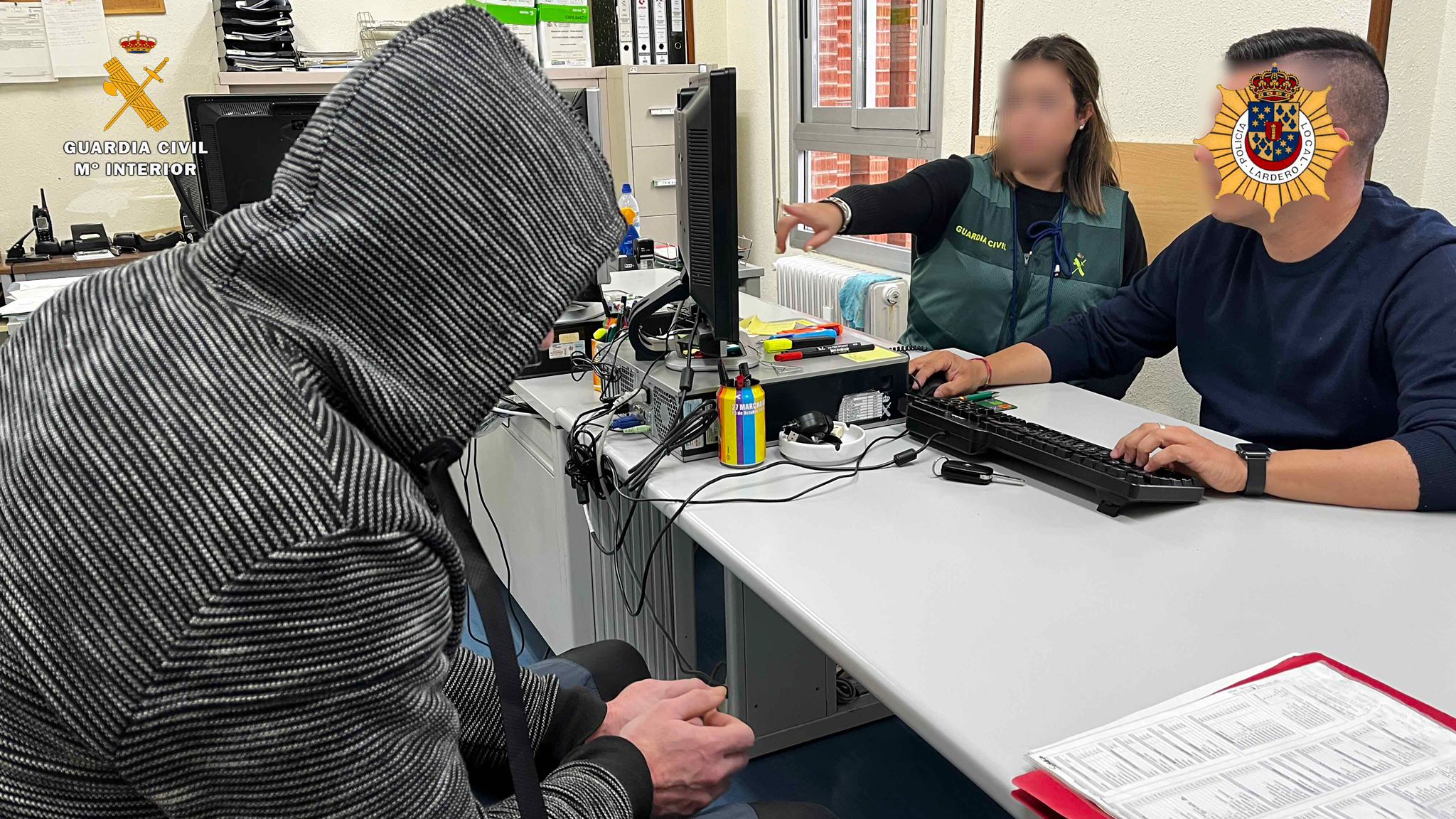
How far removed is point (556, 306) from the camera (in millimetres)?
671

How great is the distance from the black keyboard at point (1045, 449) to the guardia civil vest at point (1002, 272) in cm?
73

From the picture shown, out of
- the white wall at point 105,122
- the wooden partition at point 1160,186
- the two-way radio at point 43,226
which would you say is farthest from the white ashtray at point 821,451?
the two-way radio at point 43,226

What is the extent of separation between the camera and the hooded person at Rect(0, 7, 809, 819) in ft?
1.82

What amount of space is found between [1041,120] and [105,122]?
361 cm

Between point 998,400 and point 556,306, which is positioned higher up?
point 556,306

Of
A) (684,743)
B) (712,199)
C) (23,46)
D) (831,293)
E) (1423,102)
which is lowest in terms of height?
(831,293)

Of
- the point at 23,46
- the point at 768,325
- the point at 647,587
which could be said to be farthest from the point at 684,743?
the point at 23,46

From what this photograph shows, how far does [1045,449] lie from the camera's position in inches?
57.6

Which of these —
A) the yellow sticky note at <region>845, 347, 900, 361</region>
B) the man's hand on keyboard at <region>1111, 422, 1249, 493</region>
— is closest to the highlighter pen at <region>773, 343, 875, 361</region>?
the yellow sticky note at <region>845, 347, 900, 361</region>

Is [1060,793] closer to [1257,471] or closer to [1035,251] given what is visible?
[1257,471]

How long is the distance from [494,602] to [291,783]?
0.61ft

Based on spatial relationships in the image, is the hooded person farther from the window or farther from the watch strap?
the window

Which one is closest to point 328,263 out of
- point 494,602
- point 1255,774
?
point 494,602

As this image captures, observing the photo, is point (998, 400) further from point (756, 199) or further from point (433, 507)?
point (756, 199)
